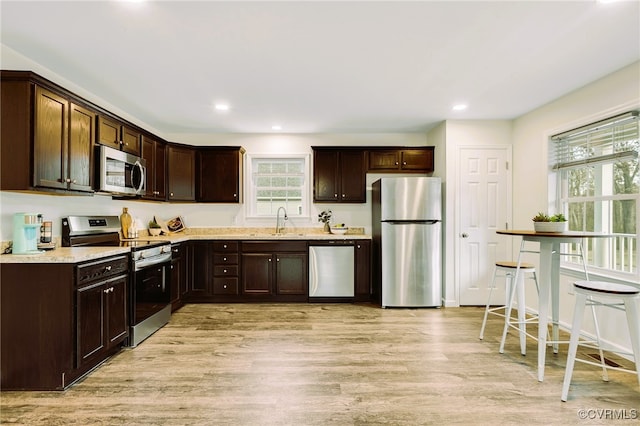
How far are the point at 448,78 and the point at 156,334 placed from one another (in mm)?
3718

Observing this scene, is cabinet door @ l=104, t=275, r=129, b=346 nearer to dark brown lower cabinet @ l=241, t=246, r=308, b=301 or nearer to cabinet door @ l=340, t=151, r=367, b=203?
dark brown lower cabinet @ l=241, t=246, r=308, b=301

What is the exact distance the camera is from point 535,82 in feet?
10.4

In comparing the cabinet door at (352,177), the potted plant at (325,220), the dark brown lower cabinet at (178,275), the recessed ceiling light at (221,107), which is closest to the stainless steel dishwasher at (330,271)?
the potted plant at (325,220)

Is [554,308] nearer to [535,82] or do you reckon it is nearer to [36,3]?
[535,82]

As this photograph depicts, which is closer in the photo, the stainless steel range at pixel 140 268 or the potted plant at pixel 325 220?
the stainless steel range at pixel 140 268

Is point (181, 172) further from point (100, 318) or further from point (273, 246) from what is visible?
point (100, 318)

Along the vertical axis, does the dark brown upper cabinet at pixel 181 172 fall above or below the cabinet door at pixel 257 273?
above

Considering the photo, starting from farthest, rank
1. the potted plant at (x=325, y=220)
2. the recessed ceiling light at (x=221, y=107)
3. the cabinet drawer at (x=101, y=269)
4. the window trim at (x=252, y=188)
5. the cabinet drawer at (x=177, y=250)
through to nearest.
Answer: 1. the window trim at (x=252, y=188)
2. the potted plant at (x=325, y=220)
3. the cabinet drawer at (x=177, y=250)
4. the recessed ceiling light at (x=221, y=107)
5. the cabinet drawer at (x=101, y=269)

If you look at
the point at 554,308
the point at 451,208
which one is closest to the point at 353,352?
the point at 554,308

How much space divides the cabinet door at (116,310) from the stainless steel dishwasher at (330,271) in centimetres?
230

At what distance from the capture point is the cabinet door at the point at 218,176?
4867 mm

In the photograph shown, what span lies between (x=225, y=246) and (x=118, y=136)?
1875mm

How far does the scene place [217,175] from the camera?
192 inches

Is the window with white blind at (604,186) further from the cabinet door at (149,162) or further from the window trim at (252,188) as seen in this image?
the cabinet door at (149,162)
